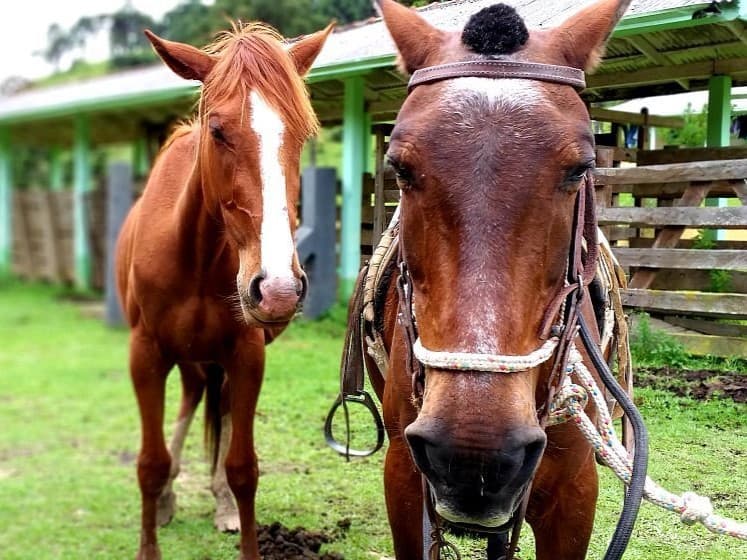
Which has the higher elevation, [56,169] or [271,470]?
[56,169]

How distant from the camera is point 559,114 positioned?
5.18 feet

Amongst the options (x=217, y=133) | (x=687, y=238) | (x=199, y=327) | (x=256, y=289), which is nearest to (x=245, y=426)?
(x=199, y=327)

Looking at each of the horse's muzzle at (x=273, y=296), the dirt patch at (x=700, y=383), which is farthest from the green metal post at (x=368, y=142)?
the dirt patch at (x=700, y=383)

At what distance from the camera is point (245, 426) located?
3.35 meters

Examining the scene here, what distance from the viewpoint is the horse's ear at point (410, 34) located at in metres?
1.78

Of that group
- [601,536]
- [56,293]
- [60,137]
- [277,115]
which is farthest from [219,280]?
[60,137]

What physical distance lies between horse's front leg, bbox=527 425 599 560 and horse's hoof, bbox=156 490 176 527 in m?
2.60

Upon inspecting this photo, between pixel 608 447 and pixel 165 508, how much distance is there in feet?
9.85

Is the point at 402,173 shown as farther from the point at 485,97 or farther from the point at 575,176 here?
the point at 575,176

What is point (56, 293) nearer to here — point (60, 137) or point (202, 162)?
point (60, 137)

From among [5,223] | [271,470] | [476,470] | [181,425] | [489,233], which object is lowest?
[271,470]

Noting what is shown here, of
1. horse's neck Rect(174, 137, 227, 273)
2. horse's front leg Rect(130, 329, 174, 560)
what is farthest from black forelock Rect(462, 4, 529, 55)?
horse's front leg Rect(130, 329, 174, 560)

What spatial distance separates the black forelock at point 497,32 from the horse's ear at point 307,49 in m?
1.48

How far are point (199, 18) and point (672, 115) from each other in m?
5.70
